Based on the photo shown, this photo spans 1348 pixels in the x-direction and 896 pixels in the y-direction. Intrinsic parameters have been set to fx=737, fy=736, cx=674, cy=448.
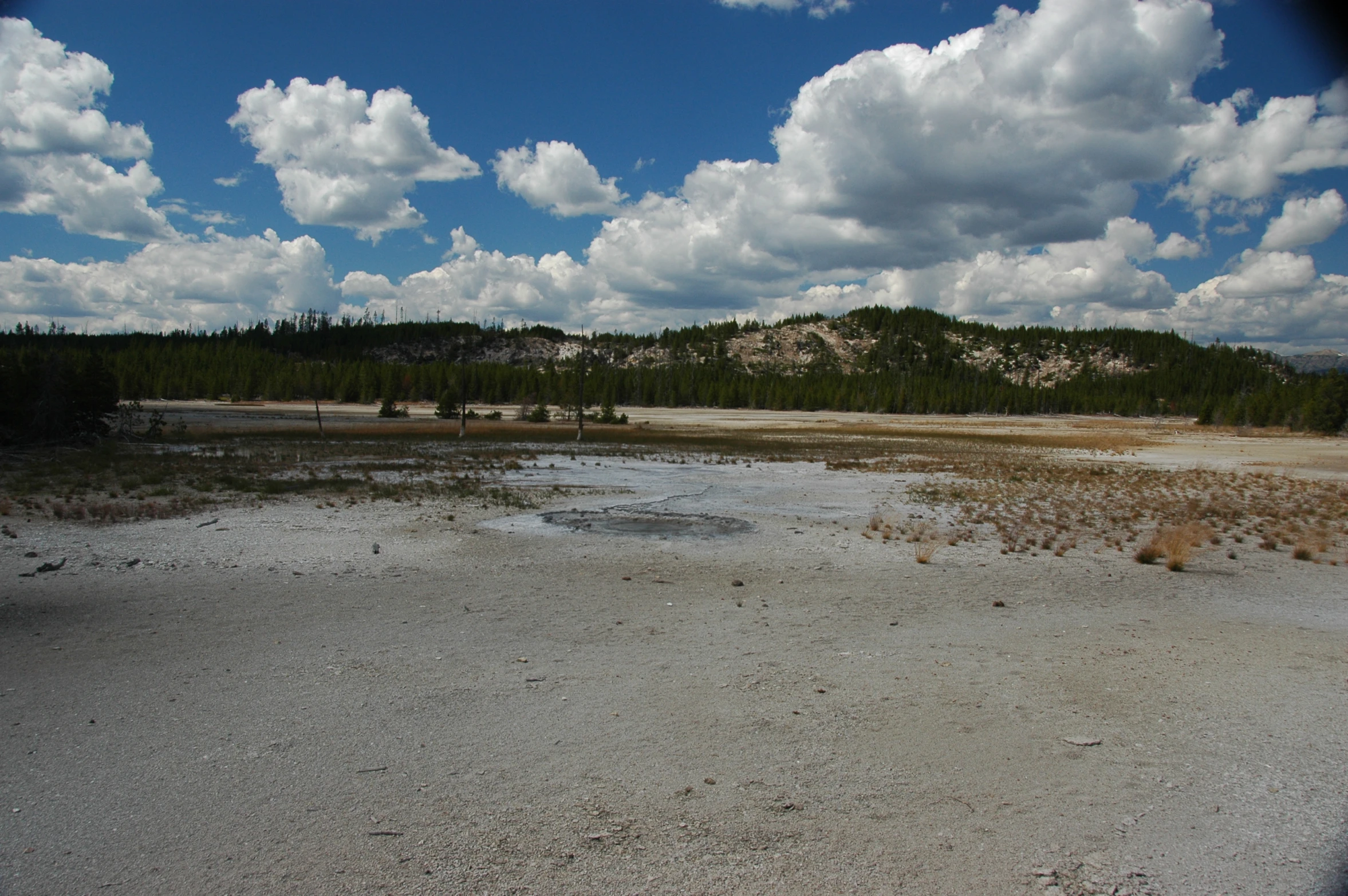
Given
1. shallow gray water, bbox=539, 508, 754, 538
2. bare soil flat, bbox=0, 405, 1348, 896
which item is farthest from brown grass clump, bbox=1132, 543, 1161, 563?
shallow gray water, bbox=539, 508, 754, 538

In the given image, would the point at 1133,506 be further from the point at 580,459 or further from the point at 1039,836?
the point at 580,459

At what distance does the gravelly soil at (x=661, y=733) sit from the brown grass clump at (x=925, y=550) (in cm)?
139

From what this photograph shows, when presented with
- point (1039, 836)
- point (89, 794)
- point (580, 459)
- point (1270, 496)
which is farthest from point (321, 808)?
Result: point (580, 459)

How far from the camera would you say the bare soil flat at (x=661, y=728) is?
13.8 feet

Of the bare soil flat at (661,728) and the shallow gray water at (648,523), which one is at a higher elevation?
the bare soil flat at (661,728)

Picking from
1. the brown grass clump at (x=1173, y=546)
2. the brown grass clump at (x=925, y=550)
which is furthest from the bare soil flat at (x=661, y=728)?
the brown grass clump at (x=1173, y=546)

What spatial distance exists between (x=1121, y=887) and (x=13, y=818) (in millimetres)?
6456

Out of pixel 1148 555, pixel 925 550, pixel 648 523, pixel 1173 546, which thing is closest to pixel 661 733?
pixel 925 550

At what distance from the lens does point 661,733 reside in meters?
5.96

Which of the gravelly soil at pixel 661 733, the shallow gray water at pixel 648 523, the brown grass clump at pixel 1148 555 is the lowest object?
the shallow gray water at pixel 648 523

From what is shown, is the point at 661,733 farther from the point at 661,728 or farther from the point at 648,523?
the point at 648,523

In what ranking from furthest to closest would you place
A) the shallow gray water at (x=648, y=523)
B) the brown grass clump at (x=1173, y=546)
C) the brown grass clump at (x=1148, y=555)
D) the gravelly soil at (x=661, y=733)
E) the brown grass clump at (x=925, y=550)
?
the shallow gray water at (x=648, y=523) → the brown grass clump at (x=1148, y=555) → the brown grass clump at (x=925, y=550) → the brown grass clump at (x=1173, y=546) → the gravelly soil at (x=661, y=733)

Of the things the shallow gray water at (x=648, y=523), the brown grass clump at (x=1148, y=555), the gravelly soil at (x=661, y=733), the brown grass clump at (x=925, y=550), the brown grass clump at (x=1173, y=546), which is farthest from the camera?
the shallow gray water at (x=648, y=523)

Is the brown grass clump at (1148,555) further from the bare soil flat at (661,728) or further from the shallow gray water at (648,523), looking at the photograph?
the shallow gray water at (648,523)
